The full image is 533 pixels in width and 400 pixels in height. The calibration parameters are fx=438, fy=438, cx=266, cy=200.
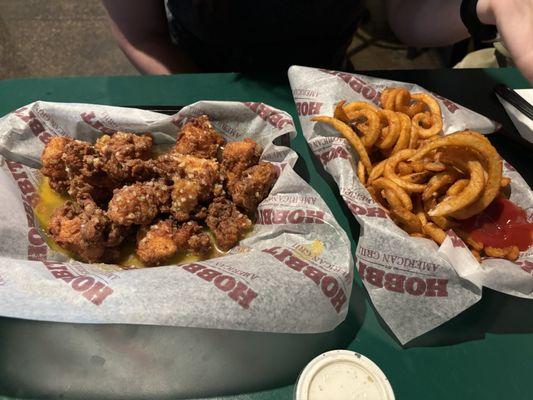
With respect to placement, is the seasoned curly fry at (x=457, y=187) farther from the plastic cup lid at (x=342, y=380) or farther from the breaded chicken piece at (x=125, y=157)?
the breaded chicken piece at (x=125, y=157)

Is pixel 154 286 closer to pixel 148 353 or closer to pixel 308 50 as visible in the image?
pixel 148 353

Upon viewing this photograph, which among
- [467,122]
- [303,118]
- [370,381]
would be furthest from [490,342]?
[303,118]

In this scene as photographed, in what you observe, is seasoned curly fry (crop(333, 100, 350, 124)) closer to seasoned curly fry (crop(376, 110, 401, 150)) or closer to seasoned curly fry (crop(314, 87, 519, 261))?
seasoned curly fry (crop(314, 87, 519, 261))

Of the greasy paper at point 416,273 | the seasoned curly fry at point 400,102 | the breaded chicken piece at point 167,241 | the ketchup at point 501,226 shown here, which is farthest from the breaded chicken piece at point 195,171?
the ketchup at point 501,226

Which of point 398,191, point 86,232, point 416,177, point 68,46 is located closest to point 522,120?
point 416,177

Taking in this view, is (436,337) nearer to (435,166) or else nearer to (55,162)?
(435,166)

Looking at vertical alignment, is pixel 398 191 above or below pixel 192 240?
above

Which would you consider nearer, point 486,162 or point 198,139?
point 486,162
